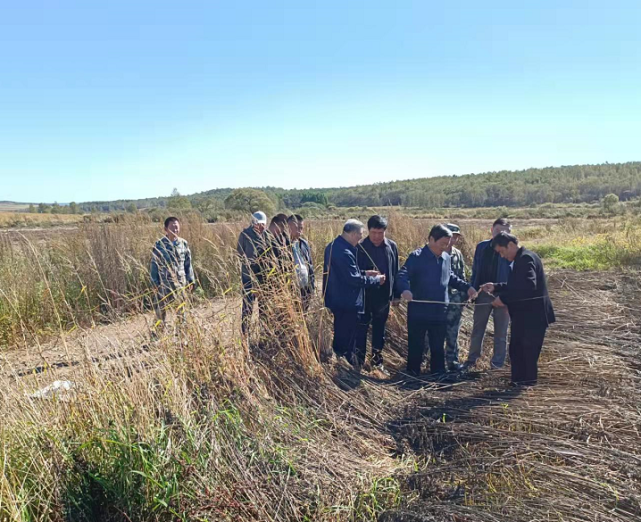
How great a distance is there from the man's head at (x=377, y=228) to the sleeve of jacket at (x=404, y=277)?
1.34 feet

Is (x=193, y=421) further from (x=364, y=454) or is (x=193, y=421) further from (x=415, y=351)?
(x=415, y=351)

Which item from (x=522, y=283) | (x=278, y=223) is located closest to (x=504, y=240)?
(x=522, y=283)

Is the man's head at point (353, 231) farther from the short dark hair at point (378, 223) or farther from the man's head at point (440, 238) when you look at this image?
the man's head at point (440, 238)

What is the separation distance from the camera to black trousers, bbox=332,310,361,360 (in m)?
4.20

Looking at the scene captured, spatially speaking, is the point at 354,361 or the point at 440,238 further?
the point at 354,361

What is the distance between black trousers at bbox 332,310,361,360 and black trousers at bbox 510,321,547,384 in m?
1.50

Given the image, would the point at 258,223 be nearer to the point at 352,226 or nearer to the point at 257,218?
the point at 257,218

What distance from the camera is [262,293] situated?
133 inches

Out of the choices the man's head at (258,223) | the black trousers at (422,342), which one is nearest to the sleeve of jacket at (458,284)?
the black trousers at (422,342)

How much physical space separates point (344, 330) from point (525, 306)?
5.62 feet

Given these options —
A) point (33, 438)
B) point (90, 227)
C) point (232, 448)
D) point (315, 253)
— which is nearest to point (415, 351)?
point (232, 448)

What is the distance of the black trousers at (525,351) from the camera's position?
357 centimetres

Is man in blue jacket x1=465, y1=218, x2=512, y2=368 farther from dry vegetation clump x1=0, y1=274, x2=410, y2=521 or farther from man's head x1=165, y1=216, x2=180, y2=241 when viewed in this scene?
man's head x1=165, y1=216, x2=180, y2=241

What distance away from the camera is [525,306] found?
359cm
